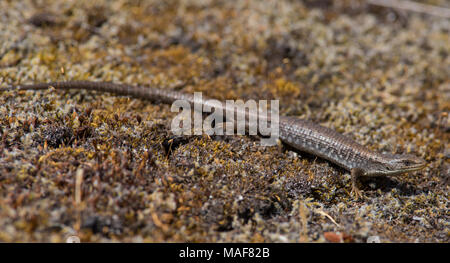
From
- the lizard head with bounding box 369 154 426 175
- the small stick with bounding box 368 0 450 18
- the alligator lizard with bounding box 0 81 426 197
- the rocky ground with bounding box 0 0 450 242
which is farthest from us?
the small stick with bounding box 368 0 450 18

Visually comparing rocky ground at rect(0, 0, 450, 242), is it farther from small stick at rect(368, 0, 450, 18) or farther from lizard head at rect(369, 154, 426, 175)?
lizard head at rect(369, 154, 426, 175)

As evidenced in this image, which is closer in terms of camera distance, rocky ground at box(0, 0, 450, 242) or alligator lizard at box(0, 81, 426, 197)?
rocky ground at box(0, 0, 450, 242)

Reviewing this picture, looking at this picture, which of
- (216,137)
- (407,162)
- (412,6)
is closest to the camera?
(407,162)

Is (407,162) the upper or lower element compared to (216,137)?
lower

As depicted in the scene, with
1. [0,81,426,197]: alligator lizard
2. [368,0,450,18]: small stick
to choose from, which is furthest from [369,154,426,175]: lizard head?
[368,0,450,18]: small stick

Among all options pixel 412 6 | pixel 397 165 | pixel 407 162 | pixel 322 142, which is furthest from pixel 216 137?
pixel 412 6

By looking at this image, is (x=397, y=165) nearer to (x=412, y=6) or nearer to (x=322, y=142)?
(x=322, y=142)

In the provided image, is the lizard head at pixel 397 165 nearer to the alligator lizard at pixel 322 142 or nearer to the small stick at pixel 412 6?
the alligator lizard at pixel 322 142

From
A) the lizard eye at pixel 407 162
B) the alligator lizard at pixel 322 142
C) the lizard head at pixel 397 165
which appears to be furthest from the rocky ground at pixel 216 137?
the lizard eye at pixel 407 162

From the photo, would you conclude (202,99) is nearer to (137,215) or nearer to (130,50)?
(130,50)
